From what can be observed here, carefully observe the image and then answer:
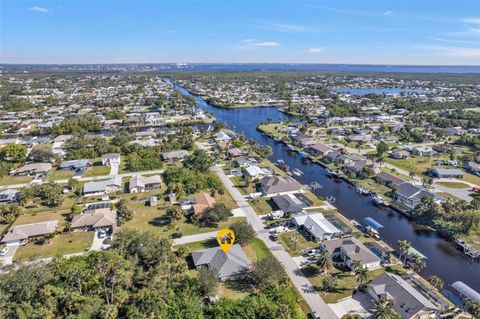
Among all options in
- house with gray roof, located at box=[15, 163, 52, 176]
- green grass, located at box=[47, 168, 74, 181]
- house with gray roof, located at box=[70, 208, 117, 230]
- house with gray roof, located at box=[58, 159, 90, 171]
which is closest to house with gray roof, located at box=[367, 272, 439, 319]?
house with gray roof, located at box=[70, 208, 117, 230]

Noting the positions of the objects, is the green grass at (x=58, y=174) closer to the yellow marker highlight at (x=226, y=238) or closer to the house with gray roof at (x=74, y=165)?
the house with gray roof at (x=74, y=165)

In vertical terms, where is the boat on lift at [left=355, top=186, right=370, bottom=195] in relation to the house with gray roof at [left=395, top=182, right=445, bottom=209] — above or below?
below

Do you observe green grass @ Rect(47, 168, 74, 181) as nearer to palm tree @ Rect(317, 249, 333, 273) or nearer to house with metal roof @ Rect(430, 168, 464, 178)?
palm tree @ Rect(317, 249, 333, 273)

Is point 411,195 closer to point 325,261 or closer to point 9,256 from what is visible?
point 325,261

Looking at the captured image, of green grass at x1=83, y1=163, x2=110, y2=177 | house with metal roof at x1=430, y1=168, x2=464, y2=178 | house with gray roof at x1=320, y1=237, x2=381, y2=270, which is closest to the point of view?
house with gray roof at x1=320, y1=237, x2=381, y2=270

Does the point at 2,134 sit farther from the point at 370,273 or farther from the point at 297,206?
the point at 370,273

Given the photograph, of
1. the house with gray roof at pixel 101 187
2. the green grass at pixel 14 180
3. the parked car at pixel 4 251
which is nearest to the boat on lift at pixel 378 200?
the house with gray roof at pixel 101 187
